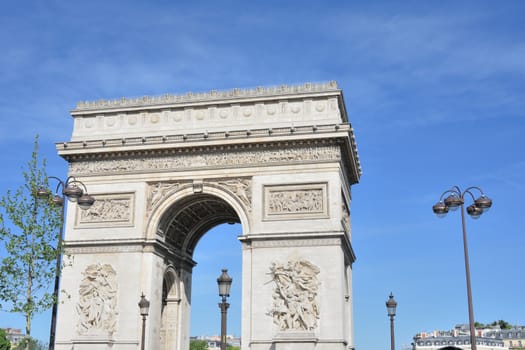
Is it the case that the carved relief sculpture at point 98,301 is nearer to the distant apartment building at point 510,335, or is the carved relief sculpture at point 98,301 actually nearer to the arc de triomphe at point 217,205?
the arc de triomphe at point 217,205

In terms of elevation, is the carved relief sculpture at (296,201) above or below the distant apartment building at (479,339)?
above

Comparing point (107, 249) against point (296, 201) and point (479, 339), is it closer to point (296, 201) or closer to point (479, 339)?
point (296, 201)

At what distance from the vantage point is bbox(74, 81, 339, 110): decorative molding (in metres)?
29.3

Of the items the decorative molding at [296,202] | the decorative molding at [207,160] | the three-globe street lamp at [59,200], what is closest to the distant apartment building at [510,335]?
the decorative molding at [296,202]

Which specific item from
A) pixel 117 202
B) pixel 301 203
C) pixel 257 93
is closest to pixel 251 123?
pixel 257 93

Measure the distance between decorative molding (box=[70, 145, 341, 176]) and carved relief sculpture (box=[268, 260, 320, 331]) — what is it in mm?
4266

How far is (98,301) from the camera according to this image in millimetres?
27984

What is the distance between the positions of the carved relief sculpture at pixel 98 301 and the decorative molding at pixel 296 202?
6795 mm

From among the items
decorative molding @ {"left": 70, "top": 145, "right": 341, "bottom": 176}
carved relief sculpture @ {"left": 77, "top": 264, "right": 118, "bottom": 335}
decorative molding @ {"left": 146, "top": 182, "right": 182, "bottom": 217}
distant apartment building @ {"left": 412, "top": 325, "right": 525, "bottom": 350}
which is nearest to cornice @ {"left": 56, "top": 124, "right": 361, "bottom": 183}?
decorative molding @ {"left": 70, "top": 145, "right": 341, "bottom": 176}

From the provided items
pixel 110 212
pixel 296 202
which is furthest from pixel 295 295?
pixel 110 212

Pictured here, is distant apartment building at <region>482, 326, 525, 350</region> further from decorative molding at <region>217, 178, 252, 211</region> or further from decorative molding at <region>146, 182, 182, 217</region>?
decorative molding at <region>146, 182, 182, 217</region>

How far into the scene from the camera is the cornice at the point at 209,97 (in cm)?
2931

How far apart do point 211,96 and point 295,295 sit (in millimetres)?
9311

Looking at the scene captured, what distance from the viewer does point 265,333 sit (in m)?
26.4
